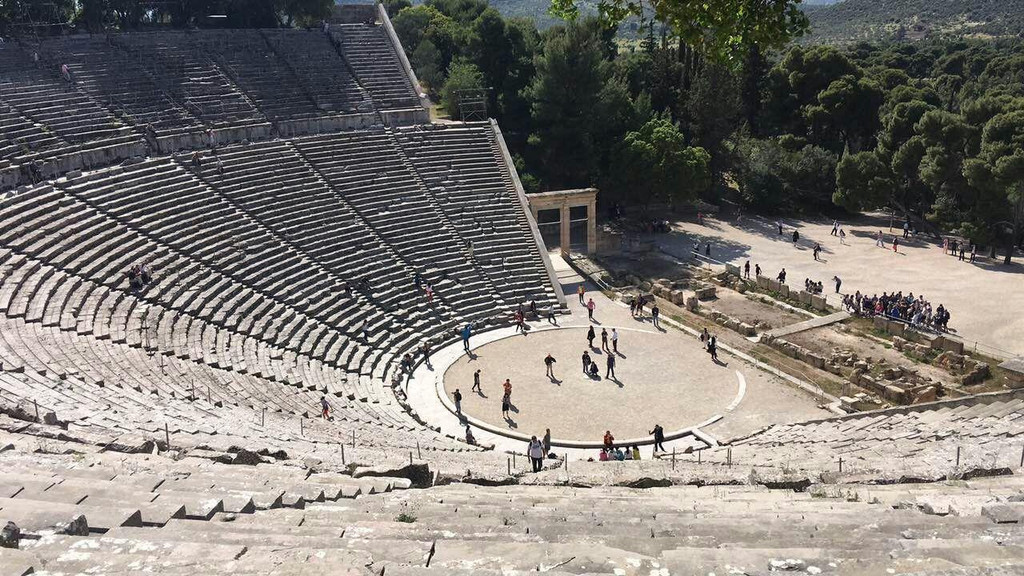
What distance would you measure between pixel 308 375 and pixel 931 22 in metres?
190

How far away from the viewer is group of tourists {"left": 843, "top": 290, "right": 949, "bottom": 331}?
95.9 feet

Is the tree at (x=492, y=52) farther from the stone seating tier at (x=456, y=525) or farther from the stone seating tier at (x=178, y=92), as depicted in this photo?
the stone seating tier at (x=456, y=525)

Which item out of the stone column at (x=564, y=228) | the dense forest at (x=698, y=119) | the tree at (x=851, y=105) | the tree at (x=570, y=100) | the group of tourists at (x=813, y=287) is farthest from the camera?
the tree at (x=851, y=105)

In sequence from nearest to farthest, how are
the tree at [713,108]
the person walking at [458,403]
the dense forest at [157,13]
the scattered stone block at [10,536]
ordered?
1. the scattered stone block at [10,536]
2. the person walking at [458,403]
3. the dense forest at [157,13]
4. the tree at [713,108]

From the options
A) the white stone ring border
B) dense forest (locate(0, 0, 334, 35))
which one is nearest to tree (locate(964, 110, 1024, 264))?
the white stone ring border

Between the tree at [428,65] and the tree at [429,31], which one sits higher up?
the tree at [429,31]

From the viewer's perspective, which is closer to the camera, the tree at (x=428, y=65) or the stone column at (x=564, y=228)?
the stone column at (x=564, y=228)

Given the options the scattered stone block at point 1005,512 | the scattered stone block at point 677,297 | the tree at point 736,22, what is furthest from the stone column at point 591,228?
the scattered stone block at point 1005,512

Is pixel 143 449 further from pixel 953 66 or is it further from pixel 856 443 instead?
pixel 953 66

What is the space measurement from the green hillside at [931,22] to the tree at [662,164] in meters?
124

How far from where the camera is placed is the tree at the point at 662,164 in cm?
4241

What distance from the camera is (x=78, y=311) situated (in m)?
19.9

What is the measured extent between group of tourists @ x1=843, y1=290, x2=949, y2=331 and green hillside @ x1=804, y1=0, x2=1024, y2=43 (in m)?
132

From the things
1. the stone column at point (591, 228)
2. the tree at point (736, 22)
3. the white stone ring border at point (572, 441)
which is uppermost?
the tree at point (736, 22)
